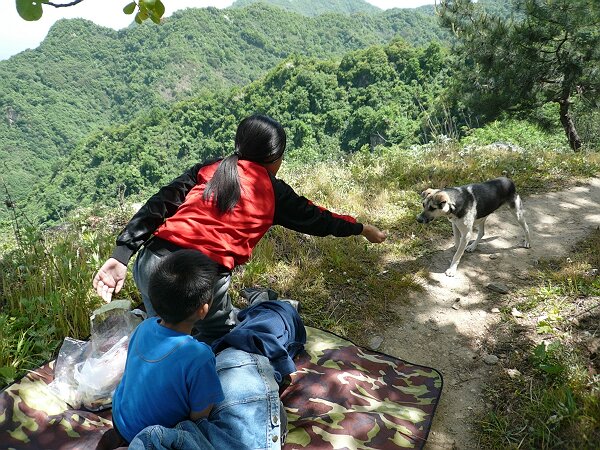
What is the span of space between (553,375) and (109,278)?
2.99 metres

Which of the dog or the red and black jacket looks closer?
the red and black jacket

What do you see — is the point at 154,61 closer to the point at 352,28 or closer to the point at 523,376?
the point at 352,28

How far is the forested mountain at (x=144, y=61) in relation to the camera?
237 feet

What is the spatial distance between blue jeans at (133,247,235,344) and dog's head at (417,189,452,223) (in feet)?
8.72

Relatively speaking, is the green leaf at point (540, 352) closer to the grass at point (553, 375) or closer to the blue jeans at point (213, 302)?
the grass at point (553, 375)

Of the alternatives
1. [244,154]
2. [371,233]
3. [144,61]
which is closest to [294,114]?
[371,233]

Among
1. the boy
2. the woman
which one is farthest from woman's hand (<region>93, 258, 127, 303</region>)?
the boy

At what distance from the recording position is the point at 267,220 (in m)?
2.87

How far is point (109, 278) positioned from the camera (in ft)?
8.89

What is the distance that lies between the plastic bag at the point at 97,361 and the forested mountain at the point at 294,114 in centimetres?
3747

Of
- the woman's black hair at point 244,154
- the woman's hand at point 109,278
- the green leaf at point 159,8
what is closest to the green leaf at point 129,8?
the green leaf at point 159,8

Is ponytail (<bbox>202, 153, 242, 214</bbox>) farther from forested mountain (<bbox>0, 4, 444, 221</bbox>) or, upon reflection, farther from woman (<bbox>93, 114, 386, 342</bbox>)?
forested mountain (<bbox>0, 4, 444, 221</bbox>)

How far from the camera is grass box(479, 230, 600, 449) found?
255 centimetres

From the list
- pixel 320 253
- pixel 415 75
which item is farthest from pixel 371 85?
pixel 320 253
